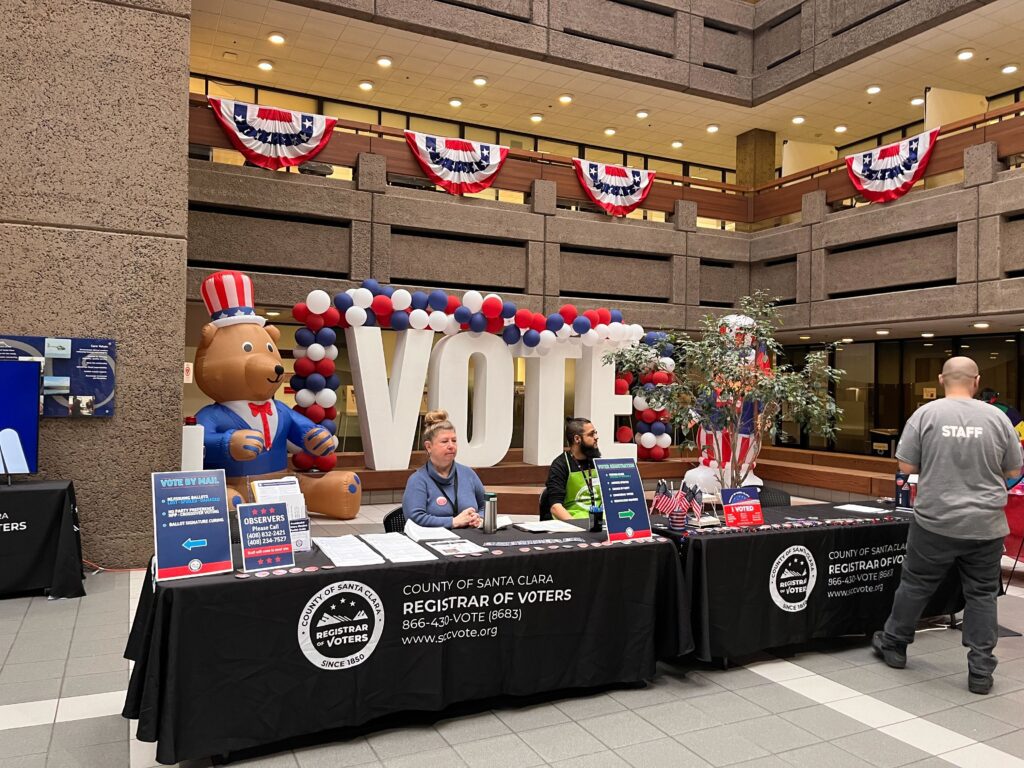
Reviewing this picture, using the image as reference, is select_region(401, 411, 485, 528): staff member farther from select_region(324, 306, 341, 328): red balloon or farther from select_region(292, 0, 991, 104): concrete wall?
select_region(292, 0, 991, 104): concrete wall

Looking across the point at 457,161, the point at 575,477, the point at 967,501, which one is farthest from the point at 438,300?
the point at 967,501

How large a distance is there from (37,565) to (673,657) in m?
4.55

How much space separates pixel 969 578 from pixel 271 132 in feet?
32.2

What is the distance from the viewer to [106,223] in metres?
6.12

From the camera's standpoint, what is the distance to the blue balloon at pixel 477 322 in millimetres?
9852

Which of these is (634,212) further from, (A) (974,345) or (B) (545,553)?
(B) (545,553)

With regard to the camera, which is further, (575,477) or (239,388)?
(239,388)

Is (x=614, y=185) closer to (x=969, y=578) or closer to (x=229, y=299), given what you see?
(x=229, y=299)

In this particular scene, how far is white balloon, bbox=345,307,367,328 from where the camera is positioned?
29.9ft

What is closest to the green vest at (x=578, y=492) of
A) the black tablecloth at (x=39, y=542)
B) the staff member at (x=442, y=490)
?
the staff member at (x=442, y=490)

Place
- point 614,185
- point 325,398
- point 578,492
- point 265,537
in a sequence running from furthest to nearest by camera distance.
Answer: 1. point 614,185
2. point 325,398
3. point 578,492
4. point 265,537

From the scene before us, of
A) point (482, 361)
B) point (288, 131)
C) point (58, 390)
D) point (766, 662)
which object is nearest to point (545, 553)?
point (766, 662)

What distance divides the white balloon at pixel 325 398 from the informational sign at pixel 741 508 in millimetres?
5838

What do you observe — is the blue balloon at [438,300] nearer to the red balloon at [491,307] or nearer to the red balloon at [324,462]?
the red balloon at [491,307]
